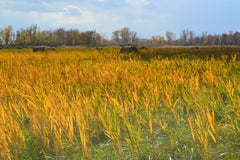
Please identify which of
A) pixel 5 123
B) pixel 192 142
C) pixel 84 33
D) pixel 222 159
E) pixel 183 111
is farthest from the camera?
pixel 84 33

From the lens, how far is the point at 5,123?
262cm

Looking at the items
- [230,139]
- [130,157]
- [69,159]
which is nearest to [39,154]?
[69,159]

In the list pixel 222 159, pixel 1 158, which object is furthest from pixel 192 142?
pixel 1 158

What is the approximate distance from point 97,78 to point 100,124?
2.55 meters

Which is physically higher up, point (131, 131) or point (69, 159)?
point (131, 131)

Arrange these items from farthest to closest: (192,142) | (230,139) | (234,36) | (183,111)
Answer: (234,36), (183,111), (230,139), (192,142)

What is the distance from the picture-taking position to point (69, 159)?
2.26 metres

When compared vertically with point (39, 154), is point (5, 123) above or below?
above

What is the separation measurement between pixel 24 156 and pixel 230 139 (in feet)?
5.14

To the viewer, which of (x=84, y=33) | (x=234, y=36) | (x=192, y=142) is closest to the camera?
(x=192, y=142)

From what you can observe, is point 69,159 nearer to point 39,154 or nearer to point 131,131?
point 39,154

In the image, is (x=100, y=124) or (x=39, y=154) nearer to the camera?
(x=39, y=154)

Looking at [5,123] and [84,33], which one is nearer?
[5,123]

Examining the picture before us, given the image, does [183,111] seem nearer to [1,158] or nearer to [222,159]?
[222,159]
